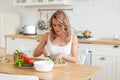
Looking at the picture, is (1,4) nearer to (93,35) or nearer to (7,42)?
(7,42)

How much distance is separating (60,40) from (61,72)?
2.37 feet

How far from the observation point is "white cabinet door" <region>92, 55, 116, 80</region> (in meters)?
3.14

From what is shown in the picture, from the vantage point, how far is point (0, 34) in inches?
163

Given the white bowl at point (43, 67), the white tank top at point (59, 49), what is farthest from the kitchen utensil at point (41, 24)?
the white bowl at point (43, 67)

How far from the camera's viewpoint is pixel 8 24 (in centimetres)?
420

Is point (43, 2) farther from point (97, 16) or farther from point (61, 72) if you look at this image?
point (61, 72)

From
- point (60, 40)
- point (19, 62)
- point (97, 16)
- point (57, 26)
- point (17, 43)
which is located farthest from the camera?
point (17, 43)

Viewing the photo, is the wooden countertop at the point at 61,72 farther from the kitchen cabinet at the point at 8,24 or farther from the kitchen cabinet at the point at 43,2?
the kitchen cabinet at the point at 8,24

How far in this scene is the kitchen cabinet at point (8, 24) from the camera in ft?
13.4

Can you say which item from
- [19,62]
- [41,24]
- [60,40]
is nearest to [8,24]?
[41,24]

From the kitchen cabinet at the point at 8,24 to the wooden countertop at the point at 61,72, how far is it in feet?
7.37

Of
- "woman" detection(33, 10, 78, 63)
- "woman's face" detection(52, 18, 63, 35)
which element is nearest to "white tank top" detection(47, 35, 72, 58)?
"woman" detection(33, 10, 78, 63)

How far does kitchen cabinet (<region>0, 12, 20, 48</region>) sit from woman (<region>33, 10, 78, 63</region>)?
73.4 inches

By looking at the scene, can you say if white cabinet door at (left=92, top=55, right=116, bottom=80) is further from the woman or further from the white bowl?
the white bowl
